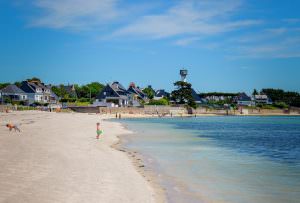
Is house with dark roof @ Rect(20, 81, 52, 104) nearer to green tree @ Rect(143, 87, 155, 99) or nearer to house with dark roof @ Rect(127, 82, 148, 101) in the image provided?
house with dark roof @ Rect(127, 82, 148, 101)

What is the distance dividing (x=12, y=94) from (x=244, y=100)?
110641 mm

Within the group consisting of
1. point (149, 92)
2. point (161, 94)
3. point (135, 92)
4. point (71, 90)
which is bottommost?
point (161, 94)

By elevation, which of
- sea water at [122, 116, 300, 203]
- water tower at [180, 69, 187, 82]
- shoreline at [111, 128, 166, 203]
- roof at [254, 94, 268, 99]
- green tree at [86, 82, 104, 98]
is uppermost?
water tower at [180, 69, 187, 82]

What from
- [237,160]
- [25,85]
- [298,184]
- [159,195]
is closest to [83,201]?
[159,195]

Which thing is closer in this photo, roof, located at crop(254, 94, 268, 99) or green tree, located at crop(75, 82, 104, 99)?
green tree, located at crop(75, 82, 104, 99)

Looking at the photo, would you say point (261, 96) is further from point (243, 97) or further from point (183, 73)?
point (183, 73)

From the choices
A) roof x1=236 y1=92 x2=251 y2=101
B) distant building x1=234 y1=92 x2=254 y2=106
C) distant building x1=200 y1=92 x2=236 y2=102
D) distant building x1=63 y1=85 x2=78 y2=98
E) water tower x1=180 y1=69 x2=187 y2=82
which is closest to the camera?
distant building x1=63 y1=85 x2=78 y2=98

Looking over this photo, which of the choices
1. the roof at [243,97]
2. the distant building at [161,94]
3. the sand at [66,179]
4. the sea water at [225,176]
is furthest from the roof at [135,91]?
the sand at [66,179]

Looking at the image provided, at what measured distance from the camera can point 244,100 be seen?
176250 mm

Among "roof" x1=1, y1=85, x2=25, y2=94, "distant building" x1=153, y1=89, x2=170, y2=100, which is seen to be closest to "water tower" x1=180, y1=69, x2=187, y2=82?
"distant building" x1=153, y1=89, x2=170, y2=100

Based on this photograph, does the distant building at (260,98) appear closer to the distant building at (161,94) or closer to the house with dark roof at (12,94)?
the distant building at (161,94)

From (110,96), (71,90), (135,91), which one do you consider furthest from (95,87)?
(110,96)

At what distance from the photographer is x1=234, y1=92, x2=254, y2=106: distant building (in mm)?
175225

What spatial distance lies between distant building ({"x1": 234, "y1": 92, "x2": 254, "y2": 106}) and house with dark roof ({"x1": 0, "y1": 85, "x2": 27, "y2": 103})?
10320cm
